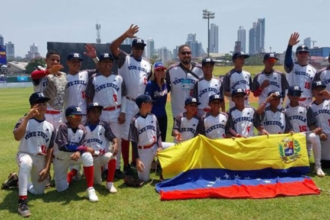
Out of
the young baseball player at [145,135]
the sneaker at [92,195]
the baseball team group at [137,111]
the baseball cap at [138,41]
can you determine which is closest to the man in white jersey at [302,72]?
the baseball team group at [137,111]

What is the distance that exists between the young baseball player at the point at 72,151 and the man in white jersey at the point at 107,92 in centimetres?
71

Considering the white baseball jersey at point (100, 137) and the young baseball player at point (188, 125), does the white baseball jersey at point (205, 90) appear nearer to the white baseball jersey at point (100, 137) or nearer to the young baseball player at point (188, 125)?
the young baseball player at point (188, 125)

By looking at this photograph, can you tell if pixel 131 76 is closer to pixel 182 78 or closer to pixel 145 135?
pixel 182 78

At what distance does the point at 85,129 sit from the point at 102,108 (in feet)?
1.54

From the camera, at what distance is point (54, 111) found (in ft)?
19.7

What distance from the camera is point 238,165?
6.02m

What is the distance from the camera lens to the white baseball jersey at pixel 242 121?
6.48m

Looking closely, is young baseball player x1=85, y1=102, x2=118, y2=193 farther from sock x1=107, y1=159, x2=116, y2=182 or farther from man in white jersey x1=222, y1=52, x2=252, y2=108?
man in white jersey x1=222, y1=52, x2=252, y2=108

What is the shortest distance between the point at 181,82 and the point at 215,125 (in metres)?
1.15

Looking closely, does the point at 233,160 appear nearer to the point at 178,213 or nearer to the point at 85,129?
the point at 178,213

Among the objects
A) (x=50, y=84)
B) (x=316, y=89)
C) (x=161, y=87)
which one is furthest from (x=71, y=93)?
(x=316, y=89)

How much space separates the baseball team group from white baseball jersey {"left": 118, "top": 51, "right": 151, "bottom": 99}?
2 cm

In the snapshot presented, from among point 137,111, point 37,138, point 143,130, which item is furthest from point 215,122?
point 37,138

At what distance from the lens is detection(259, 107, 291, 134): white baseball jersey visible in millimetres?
6691
